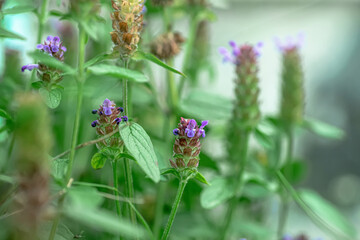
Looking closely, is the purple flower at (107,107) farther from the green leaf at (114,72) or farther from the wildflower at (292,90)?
the wildflower at (292,90)

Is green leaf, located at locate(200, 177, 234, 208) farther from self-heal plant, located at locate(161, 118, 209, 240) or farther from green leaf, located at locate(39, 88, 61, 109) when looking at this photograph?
green leaf, located at locate(39, 88, 61, 109)

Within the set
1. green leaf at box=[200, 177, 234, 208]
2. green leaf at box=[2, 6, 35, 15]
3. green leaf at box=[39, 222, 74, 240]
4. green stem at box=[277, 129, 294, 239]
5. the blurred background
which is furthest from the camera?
the blurred background

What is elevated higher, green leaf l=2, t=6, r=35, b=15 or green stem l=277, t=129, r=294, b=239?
green leaf l=2, t=6, r=35, b=15

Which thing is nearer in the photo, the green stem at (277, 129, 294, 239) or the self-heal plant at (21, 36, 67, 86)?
the self-heal plant at (21, 36, 67, 86)

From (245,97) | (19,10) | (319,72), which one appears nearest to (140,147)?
(19,10)

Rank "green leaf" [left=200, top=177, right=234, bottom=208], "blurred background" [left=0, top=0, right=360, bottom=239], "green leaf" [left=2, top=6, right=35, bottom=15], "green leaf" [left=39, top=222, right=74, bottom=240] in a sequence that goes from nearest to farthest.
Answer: "green leaf" [left=39, top=222, right=74, bottom=240] < "green leaf" [left=2, top=6, right=35, bottom=15] < "green leaf" [left=200, top=177, right=234, bottom=208] < "blurred background" [left=0, top=0, right=360, bottom=239]

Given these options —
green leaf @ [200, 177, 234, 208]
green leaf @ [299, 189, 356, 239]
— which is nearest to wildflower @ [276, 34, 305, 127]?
green leaf @ [299, 189, 356, 239]
